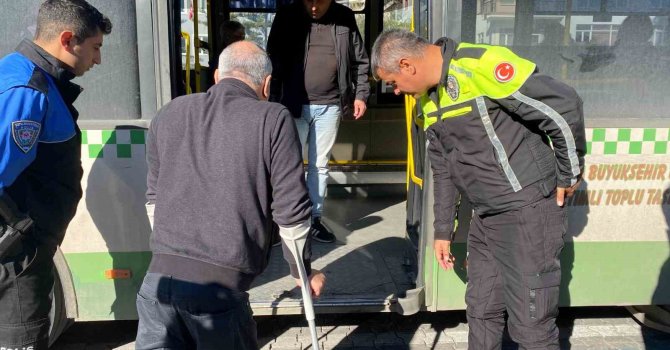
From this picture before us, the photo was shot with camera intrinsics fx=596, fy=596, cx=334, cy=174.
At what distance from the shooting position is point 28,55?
2322 millimetres

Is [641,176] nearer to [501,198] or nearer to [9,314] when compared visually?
[501,198]

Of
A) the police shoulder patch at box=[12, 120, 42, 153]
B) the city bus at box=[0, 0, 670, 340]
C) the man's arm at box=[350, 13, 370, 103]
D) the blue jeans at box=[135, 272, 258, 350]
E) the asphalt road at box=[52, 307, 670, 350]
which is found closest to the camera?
the blue jeans at box=[135, 272, 258, 350]

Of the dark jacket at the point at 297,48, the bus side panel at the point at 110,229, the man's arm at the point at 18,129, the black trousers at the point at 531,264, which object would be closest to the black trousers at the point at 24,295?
the man's arm at the point at 18,129

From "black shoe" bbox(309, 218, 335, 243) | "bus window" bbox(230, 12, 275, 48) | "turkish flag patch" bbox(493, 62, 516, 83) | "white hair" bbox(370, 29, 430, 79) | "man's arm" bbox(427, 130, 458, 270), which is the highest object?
"bus window" bbox(230, 12, 275, 48)

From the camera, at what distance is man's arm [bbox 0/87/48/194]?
210 cm

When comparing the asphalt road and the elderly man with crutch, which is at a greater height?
the elderly man with crutch

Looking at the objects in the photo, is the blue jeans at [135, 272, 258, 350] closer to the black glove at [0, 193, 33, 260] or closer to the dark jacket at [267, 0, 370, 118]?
the black glove at [0, 193, 33, 260]

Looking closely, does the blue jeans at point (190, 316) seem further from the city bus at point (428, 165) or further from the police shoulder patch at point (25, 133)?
the city bus at point (428, 165)

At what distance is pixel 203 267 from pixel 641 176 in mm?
2450

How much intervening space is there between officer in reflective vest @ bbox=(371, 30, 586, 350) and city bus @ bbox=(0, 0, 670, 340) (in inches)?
23.6

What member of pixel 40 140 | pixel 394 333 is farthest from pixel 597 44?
pixel 40 140

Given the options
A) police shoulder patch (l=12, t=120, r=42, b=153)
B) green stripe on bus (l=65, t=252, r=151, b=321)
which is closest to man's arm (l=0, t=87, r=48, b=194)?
police shoulder patch (l=12, t=120, r=42, b=153)

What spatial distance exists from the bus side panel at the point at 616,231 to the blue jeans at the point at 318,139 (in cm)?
122

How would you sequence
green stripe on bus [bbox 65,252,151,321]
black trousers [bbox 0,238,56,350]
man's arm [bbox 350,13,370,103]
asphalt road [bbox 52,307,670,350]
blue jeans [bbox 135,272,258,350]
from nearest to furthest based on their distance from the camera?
1. blue jeans [bbox 135,272,258,350]
2. black trousers [bbox 0,238,56,350]
3. green stripe on bus [bbox 65,252,151,321]
4. asphalt road [bbox 52,307,670,350]
5. man's arm [bbox 350,13,370,103]
